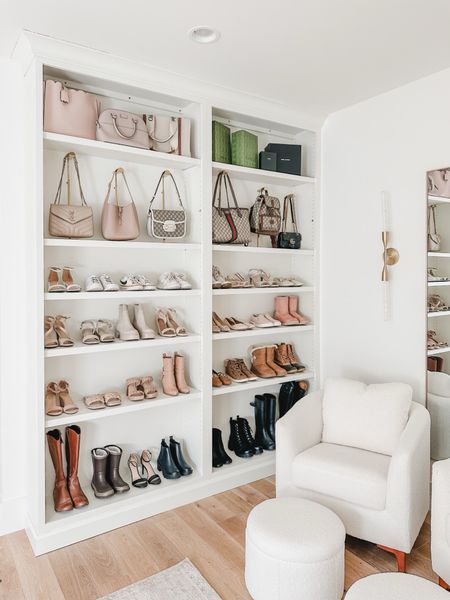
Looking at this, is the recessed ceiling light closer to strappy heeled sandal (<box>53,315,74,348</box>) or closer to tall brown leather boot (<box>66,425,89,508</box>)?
strappy heeled sandal (<box>53,315,74,348</box>)

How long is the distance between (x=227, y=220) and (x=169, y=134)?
2.08 feet

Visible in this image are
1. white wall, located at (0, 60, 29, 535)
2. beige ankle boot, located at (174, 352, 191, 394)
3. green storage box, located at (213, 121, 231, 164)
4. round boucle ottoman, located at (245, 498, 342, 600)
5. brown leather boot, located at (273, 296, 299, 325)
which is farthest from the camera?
brown leather boot, located at (273, 296, 299, 325)

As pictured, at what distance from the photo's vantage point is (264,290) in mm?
3164

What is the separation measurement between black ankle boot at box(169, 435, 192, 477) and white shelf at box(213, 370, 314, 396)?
0.40 m

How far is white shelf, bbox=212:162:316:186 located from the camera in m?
2.97

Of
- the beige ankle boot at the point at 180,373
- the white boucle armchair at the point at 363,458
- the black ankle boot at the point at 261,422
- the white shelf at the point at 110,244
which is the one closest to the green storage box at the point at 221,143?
the white shelf at the point at 110,244

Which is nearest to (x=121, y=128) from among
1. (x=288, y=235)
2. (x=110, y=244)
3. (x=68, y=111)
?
(x=68, y=111)

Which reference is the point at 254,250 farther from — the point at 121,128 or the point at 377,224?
the point at 121,128

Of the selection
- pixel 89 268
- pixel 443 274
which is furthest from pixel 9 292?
pixel 443 274

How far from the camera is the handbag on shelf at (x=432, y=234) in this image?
271 centimetres

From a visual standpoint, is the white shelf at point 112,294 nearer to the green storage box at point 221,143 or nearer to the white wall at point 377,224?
the green storage box at point 221,143

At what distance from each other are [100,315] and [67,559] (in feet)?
4.21

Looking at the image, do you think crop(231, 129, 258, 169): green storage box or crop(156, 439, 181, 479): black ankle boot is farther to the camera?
crop(231, 129, 258, 169): green storage box

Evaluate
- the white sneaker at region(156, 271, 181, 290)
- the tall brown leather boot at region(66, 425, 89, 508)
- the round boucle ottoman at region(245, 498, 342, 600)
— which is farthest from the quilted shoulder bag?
the round boucle ottoman at region(245, 498, 342, 600)
